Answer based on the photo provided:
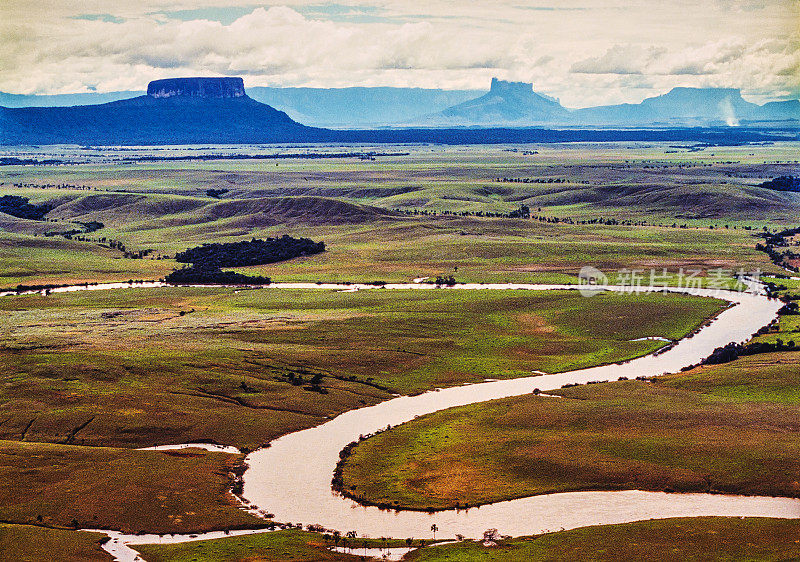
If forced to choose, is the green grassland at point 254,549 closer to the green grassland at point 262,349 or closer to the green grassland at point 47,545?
the green grassland at point 47,545

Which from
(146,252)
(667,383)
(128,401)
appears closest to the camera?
(128,401)

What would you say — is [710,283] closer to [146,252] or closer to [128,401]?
[128,401]

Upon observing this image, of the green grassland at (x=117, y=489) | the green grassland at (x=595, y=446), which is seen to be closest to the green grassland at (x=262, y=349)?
the green grassland at (x=117, y=489)

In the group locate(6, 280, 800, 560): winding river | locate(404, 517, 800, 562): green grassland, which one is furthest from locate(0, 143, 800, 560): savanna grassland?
locate(6, 280, 800, 560): winding river

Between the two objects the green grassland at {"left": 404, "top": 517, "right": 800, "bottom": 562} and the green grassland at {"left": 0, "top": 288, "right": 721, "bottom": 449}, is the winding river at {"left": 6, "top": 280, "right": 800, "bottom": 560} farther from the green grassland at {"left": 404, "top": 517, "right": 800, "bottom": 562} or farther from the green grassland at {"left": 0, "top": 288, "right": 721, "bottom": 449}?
the green grassland at {"left": 0, "top": 288, "right": 721, "bottom": 449}

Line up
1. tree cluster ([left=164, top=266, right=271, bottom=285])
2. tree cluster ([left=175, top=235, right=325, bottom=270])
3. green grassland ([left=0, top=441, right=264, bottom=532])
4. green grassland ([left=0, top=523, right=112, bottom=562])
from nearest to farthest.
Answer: green grassland ([left=0, top=523, right=112, bottom=562])
green grassland ([left=0, top=441, right=264, bottom=532])
tree cluster ([left=164, top=266, right=271, bottom=285])
tree cluster ([left=175, top=235, right=325, bottom=270])

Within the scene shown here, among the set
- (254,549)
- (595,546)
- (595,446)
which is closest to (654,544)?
(595,546)

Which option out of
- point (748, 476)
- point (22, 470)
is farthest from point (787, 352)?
point (22, 470)
